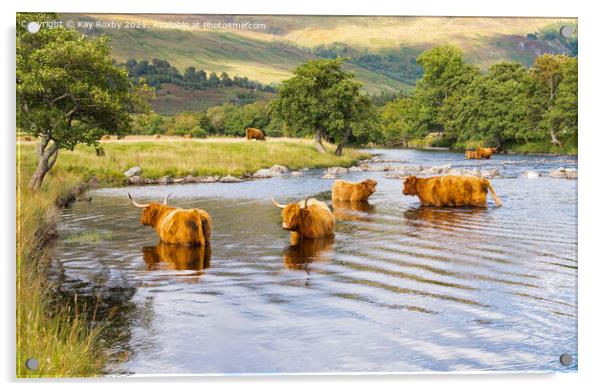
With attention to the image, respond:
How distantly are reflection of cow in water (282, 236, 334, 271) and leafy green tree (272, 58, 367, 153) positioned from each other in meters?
0.87

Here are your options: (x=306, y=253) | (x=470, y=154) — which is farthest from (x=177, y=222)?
(x=470, y=154)

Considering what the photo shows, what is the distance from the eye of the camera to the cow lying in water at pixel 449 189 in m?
7.11

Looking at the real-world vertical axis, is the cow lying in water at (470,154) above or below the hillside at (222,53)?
below

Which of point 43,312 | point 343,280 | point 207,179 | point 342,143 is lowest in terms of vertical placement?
point 43,312

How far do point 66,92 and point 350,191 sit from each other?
8.65 ft

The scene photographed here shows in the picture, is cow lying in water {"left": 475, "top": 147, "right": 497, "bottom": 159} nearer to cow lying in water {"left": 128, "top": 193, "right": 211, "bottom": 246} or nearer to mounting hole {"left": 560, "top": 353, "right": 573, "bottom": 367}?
mounting hole {"left": 560, "top": 353, "right": 573, "bottom": 367}

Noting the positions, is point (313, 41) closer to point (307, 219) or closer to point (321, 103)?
point (321, 103)

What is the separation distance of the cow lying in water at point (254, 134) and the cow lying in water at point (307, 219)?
1.88 feet

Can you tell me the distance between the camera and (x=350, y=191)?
23.5ft

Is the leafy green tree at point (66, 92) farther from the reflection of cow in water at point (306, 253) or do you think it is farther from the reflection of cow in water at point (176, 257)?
the reflection of cow in water at point (306, 253)

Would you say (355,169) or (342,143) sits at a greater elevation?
(342,143)

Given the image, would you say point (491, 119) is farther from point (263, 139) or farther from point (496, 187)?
point (263, 139)

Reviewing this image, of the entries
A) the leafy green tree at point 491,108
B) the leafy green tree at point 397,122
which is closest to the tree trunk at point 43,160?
the leafy green tree at point 397,122

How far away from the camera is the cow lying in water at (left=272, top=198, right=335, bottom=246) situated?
7.12 metres
